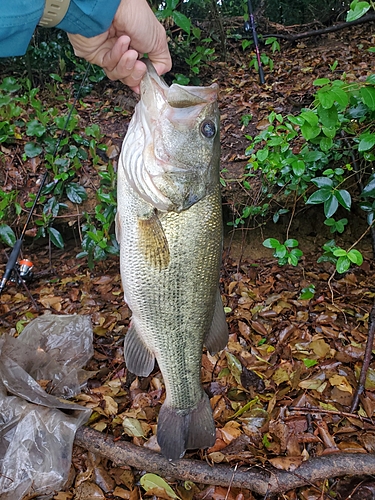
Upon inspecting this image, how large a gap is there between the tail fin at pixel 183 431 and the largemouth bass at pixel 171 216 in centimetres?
Answer: 5

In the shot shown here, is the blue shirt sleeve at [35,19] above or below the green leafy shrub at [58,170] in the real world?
above

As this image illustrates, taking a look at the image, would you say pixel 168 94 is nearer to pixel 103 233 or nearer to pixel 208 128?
pixel 208 128

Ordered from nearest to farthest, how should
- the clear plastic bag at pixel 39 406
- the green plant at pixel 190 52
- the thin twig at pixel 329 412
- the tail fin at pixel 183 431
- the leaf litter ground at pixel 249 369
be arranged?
the tail fin at pixel 183 431, the clear plastic bag at pixel 39 406, the leaf litter ground at pixel 249 369, the thin twig at pixel 329 412, the green plant at pixel 190 52

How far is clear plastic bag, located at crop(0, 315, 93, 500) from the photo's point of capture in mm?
2070

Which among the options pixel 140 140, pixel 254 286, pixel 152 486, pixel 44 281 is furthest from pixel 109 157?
pixel 152 486

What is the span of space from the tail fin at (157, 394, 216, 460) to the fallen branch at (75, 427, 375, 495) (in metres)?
0.23

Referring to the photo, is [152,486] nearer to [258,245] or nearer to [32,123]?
[258,245]

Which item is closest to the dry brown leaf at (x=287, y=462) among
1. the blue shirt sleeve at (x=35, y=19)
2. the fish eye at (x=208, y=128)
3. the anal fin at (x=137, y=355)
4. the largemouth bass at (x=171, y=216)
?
the largemouth bass at (x=171, y=216)

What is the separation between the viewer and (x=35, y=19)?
1.46m

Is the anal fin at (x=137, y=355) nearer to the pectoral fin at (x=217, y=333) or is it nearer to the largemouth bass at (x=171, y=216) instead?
the largemouth bass at (x=171, y=216)

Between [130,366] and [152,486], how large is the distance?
2.45ft

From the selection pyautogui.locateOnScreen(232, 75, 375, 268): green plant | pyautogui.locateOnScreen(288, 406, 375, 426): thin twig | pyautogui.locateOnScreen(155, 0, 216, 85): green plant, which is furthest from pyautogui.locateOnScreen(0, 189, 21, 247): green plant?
pyautogui.locateOnScreen(155, 0, 216, 85): green plant

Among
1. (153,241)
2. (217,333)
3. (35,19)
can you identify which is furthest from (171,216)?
(35,19)

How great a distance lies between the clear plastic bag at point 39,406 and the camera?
2070mm
